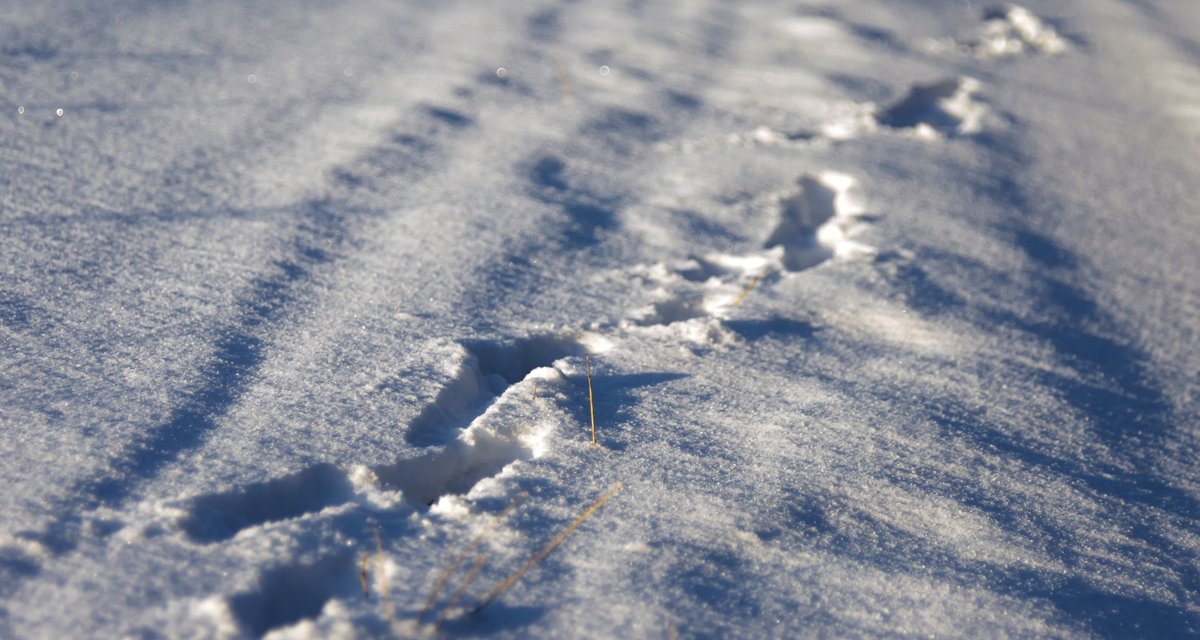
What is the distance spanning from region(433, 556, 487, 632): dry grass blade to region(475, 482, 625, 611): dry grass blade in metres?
0.03

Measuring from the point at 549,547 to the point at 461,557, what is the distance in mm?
133

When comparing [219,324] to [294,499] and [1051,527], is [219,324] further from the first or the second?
[1051,527]

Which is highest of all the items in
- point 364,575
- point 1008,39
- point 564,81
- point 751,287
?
point 1008,39

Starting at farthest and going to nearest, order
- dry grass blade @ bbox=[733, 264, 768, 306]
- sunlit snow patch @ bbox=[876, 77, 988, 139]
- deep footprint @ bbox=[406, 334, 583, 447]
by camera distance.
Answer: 1. sunlit snow patch @ bbox=[876, 77, 988, 139]
2. dry grass blade @ bbox=[733, 264, 768, 306]
3. deep footprint @ bbox=[406, 334, 583, 447]

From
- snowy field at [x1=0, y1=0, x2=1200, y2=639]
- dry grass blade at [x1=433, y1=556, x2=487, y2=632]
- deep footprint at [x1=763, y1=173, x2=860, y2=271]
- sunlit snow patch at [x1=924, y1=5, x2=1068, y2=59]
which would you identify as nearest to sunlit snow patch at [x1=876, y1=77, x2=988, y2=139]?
snowy field at [x1=0, y1=0, x2=1200, y2=639]

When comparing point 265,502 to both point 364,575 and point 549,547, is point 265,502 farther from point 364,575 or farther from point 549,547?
point 549,547

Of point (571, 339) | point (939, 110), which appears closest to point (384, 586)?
point (571, 339)

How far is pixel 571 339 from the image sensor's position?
190 centimetres

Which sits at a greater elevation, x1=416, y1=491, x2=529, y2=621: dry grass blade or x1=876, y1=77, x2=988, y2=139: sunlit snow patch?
x1=876, y1=77, x2=988, y2=139: sunlit snow patch

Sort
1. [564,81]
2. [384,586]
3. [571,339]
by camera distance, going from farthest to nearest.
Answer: [564,81] < [571,339] < [384,586]

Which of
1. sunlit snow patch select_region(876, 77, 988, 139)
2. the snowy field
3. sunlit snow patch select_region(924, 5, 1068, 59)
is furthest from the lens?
sunlit snow patch select_region(924, 5, 1068, 59)

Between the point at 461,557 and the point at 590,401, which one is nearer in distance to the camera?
the point at 461,557

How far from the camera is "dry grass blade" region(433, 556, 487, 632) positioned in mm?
1256

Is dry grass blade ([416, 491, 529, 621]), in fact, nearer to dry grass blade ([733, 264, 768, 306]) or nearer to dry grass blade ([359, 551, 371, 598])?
dry grass blade ([359, 551, 371, 598])
